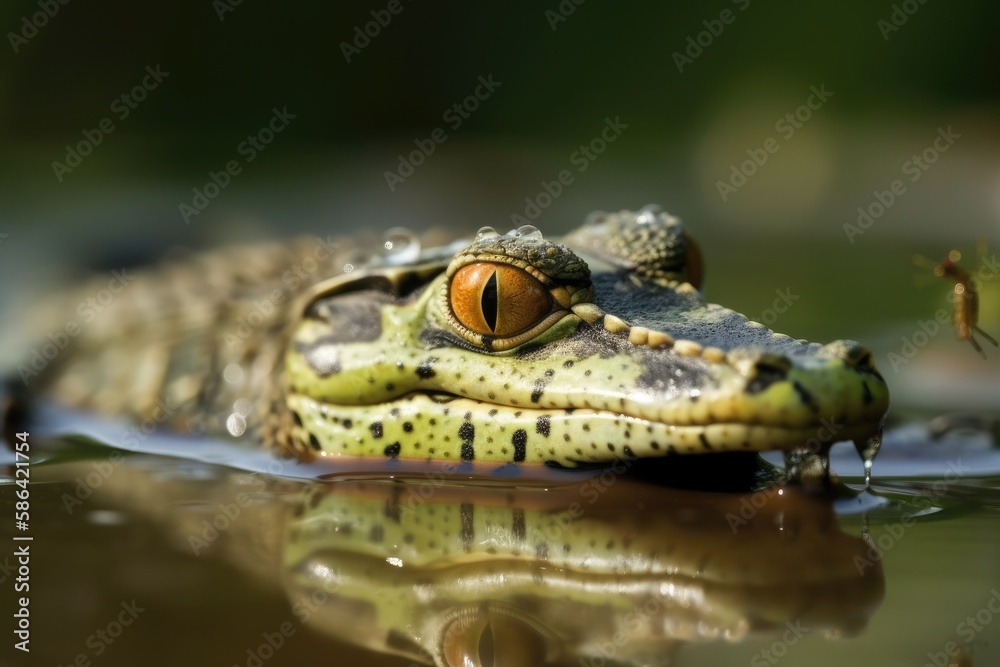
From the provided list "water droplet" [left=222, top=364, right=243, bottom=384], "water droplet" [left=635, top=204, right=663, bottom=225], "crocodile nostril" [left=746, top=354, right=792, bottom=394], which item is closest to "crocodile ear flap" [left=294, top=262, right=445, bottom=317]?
"water droplet" [left=222, top=364, right=243, bottom=384]

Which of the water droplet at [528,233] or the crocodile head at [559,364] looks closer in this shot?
the crocodile head at [559,364]

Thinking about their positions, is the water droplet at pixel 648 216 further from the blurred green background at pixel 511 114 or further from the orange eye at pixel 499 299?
the blurred green background at pixel 511 114

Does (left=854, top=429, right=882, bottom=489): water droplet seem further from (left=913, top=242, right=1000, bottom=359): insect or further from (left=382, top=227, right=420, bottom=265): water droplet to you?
(left=382, top=227, right=420, bottom=265): water droplet

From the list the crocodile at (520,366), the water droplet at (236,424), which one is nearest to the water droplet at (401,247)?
the crocodile at (520,366)

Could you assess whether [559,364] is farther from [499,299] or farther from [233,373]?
[233,373]

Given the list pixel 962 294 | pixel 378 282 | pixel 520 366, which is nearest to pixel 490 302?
pixel 520 366

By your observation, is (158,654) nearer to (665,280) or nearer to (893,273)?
(665,280)
